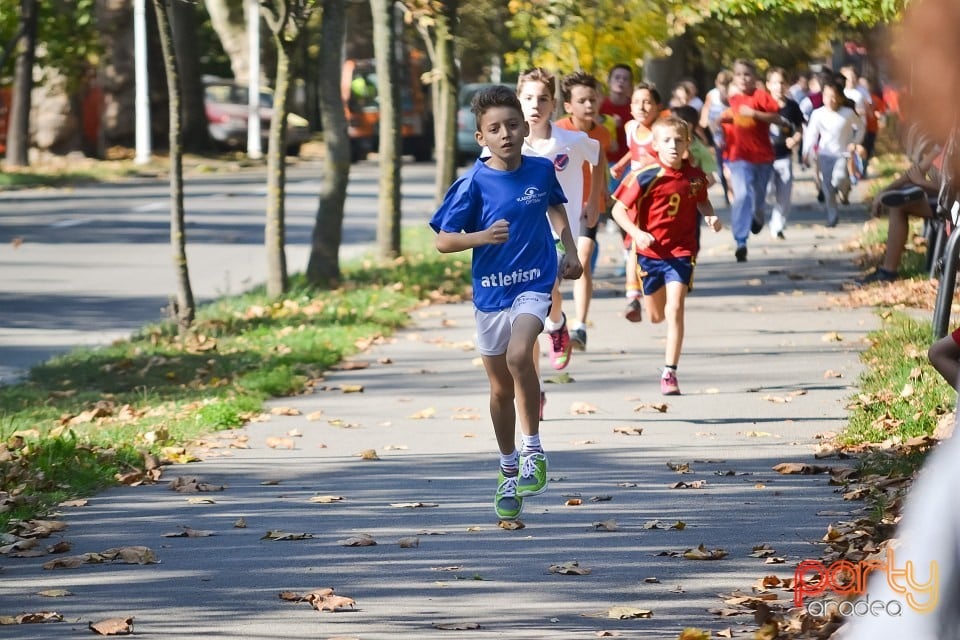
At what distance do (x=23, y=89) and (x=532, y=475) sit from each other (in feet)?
94.3

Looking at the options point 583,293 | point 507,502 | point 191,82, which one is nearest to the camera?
point 507,502

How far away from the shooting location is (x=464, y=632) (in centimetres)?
534

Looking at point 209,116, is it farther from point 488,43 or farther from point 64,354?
point 64,354

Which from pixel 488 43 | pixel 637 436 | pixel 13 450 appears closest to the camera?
pixel 13 450

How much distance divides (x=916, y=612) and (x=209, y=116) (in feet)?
138

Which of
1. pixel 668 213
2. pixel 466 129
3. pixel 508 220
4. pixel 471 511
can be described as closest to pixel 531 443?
pixel 471 511

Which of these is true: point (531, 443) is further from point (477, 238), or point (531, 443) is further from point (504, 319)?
point (477, 238)

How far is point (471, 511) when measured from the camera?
7348 mm

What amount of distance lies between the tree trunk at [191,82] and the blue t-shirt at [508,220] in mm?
33628

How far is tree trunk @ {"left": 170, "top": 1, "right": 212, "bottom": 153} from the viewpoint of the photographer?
4038 cm

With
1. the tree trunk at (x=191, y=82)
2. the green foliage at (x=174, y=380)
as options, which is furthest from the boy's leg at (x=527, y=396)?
the tree trunk at (x=191, y=82)

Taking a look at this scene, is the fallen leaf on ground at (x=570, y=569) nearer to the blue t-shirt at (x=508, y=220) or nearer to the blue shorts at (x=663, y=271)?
the blue t-shirt at (x=508, y=220)

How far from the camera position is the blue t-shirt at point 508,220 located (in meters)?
7.07

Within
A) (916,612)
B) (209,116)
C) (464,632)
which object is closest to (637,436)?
(464,632)
